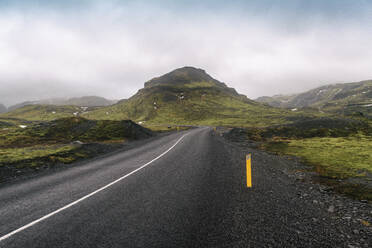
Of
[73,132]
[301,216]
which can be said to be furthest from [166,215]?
[73,132]

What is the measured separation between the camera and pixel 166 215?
5.52 metres

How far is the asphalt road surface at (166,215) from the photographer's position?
437cm

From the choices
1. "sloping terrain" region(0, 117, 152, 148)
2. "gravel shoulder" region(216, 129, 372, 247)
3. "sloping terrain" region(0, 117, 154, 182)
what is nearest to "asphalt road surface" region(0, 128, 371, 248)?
"gravel shoulder" region(216, 129, 372, 247)

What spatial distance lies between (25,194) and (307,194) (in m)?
12.0

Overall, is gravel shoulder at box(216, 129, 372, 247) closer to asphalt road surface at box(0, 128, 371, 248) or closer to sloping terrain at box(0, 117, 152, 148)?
asphalt road surface at box(0, 128, 371, 248)

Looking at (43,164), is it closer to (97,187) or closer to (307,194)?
(97,187)

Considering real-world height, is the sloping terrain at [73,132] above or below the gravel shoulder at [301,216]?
above

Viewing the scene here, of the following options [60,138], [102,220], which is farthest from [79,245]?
[60,138]

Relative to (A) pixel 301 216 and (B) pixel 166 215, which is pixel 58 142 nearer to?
(B) pixel 166 215

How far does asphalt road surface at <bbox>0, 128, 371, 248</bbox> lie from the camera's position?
14.3ft

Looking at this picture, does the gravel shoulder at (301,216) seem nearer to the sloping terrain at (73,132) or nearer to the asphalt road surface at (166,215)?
the asphalt road surface at (166,215)

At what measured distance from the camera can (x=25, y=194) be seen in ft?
25.6

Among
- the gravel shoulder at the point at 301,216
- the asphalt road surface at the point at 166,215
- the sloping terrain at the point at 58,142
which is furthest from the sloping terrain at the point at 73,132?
the gravel shoulder at the point at 301,216

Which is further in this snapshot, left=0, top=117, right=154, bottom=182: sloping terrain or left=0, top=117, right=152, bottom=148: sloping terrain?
left=0, top=117, right=152, bottom=148: sloping terrain
